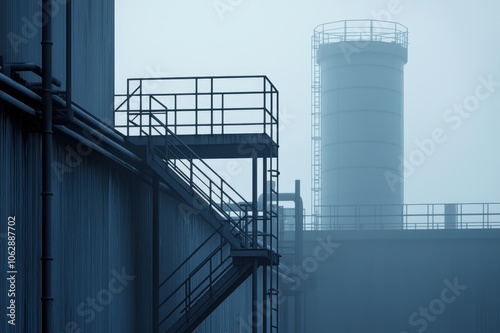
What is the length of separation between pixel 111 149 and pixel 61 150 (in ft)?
7.88

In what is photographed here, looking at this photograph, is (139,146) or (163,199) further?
(163,199)

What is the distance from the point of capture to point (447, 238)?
1571 inches

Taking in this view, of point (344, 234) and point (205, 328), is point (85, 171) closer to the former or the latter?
point (205, 328)

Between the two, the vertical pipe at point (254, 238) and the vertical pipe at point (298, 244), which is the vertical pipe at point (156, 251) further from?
the vertical pipe at point (298, 244)

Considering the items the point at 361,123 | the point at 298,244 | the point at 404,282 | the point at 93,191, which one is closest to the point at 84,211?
the point at 93,191

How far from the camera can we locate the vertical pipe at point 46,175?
13.4m

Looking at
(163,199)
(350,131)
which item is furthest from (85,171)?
(350,131)

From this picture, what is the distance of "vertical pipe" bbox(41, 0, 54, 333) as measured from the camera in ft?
44.0

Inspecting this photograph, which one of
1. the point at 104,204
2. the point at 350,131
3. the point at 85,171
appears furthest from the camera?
the point at 350,131

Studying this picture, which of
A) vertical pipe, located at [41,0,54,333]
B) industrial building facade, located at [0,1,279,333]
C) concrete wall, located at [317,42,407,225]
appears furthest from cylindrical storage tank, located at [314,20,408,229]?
vertical pipe, located at [41,0,54,333]

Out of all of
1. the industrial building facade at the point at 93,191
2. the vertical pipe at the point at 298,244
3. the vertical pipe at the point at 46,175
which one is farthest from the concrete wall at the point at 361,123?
the vertical pipe at the point at 46,175

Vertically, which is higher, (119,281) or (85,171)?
(85,171)

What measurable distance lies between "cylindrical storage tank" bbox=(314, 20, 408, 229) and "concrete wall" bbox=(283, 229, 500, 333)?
6408mm

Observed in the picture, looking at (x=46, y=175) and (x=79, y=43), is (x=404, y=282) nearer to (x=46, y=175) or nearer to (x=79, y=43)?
(x=79, y=43)
